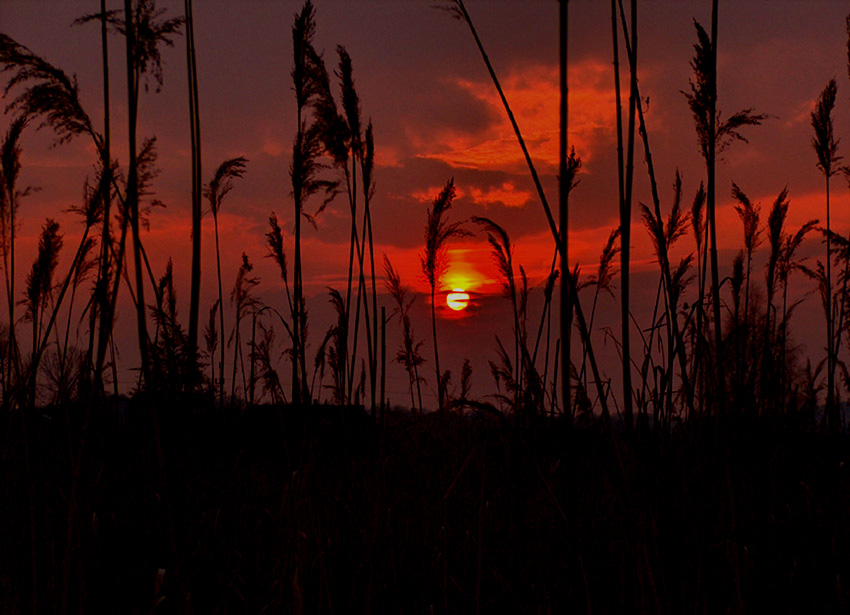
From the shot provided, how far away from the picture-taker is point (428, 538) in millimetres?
2539

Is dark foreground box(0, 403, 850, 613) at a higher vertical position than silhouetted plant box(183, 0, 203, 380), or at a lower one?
lower

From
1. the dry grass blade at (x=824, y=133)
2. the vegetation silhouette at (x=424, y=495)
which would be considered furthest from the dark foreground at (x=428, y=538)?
the dry grass blade at (x=824, y=133)

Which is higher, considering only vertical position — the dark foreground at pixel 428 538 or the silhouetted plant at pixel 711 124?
the silhouetted plant at pixel 711 124

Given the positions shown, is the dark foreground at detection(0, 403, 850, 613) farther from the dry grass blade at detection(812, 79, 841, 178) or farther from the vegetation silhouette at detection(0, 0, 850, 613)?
the dry grass blade at detection(812, 79, 841, 178)

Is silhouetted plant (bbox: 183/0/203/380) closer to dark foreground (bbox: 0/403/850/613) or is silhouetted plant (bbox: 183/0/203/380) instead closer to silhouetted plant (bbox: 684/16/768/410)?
dark foreground (bbox: 0/403/850/613)

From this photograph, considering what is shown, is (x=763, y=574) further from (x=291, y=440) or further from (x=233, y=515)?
(x=291, y=440)

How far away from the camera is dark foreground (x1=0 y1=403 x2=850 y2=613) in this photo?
1725mm

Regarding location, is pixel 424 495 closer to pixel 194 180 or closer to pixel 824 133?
pixel 194 180

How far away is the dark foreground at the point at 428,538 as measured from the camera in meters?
1.72

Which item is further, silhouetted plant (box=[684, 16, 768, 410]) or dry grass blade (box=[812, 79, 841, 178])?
dry grass blade (box=[812, 79, 841, 178])

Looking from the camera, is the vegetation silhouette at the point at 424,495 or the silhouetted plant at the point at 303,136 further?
the silhouetted plant at the point at 303,136

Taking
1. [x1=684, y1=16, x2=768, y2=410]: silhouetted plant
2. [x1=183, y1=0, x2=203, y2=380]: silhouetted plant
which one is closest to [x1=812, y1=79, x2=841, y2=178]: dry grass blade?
[x1=684, y1=16, x2=768, y2=410]: silhouetted plant

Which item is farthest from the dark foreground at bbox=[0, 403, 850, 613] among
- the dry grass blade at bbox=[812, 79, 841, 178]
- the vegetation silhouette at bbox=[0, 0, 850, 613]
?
the dry grass blade at bbox=[812, 79, 841, 178]

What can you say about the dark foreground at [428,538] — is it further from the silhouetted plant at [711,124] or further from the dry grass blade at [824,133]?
the dry grass blade at [824,133]
